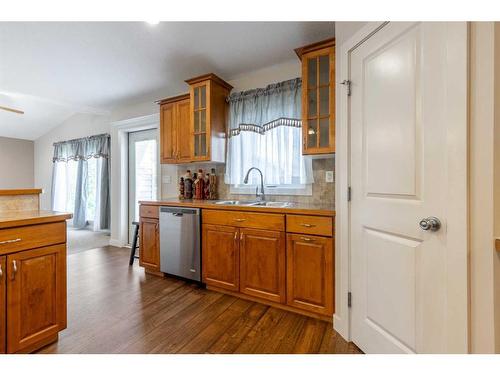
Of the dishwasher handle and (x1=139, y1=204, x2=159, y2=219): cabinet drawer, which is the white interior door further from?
(x1=139, y1=204, x2=159, y2=219): cabinet drawer

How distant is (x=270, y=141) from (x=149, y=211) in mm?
1626

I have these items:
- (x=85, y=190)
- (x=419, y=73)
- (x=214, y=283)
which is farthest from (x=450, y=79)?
(x=85, y=190)

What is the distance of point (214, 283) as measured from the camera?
2.32 metres

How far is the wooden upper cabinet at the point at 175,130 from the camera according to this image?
3.00m

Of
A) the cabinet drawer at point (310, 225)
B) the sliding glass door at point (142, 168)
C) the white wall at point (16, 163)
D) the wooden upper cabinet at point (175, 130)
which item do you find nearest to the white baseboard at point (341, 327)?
the cabinet drawer at point (310, 225)

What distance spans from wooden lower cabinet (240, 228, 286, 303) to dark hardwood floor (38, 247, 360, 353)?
145mm

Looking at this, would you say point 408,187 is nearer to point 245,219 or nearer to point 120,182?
point 245,219

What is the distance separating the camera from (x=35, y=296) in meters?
1.41

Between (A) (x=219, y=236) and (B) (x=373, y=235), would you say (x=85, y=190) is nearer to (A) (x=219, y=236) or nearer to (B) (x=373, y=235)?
(A) (x=219, y=236)

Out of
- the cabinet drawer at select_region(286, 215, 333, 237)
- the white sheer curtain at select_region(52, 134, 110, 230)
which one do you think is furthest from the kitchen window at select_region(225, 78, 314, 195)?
the white sheer curtain at select_region(52, 134, 110, 230)

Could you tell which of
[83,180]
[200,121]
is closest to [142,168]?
[200,121]

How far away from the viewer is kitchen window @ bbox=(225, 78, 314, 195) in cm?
249
